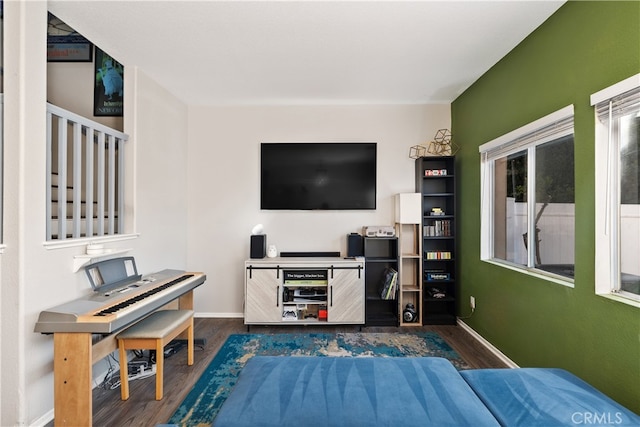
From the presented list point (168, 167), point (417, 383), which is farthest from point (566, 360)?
point (168, 167)

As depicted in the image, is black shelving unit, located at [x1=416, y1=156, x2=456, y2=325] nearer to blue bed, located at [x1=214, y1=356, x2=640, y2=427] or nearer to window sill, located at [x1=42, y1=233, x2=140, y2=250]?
blue bed, located at [x1=214, y1=356, x2=640, y2=427]

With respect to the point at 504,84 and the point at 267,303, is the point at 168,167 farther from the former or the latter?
the point at 504,84

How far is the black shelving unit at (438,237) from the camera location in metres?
3.28

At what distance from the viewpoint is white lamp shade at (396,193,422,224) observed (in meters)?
3.25

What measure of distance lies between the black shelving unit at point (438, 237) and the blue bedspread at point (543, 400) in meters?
1.81

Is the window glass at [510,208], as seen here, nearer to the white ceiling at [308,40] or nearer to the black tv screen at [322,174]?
the white ceiling at [308,40]

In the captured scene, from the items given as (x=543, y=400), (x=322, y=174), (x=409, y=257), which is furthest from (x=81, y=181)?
A: (x=543, y=400)

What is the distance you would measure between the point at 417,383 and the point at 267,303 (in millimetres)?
2040

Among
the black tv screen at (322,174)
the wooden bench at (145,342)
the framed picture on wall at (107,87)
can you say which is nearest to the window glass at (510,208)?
the black tv screen at (322,174)

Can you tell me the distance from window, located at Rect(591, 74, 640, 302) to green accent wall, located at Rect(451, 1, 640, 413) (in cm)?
5

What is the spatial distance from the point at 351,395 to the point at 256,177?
2792 mm

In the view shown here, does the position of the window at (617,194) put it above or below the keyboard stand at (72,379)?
above

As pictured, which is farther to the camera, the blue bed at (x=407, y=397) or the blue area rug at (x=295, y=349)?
the blue area rug at (x=295, y=349)

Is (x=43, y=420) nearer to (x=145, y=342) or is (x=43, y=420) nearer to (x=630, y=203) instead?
(x=145, y=342)
